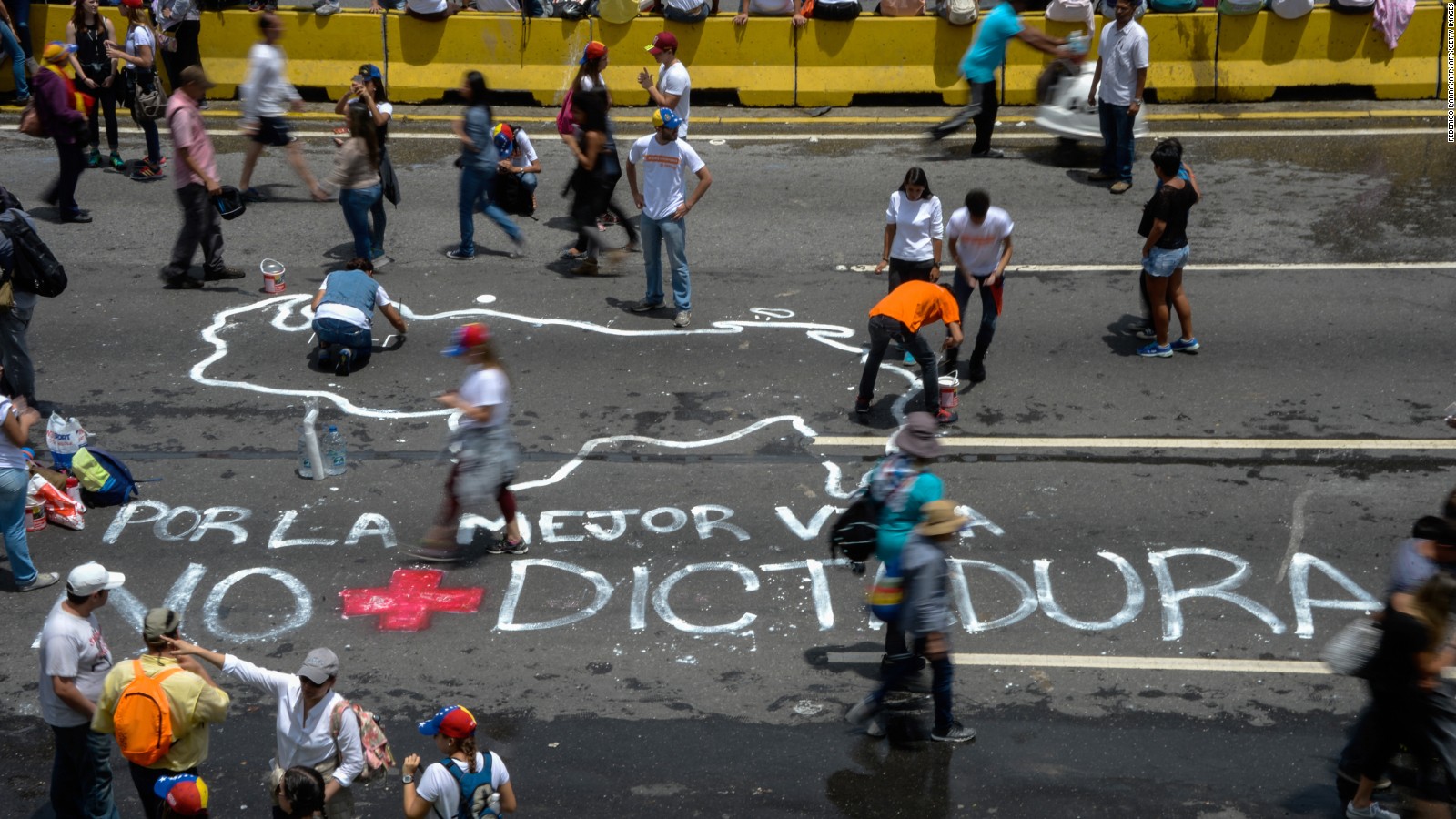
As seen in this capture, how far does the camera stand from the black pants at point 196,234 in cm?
1226

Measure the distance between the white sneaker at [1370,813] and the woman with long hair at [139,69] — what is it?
1318 cm

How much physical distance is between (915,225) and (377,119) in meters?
4.99

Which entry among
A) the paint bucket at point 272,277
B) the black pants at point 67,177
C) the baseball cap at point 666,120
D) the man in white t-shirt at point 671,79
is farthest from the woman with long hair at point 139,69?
the baseball cap at point 666,120

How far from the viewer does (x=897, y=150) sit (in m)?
15.8

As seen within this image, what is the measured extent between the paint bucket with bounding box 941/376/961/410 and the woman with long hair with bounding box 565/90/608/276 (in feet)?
12.8

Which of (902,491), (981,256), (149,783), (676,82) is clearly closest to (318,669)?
(149,783)

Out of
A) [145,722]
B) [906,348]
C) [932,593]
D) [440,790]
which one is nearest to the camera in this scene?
[440,790]

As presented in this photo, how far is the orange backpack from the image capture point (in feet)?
19.5

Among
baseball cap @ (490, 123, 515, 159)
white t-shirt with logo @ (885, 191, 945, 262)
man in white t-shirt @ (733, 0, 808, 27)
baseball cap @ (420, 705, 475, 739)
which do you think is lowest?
baseball cap @ (420, 705, 475, 739)

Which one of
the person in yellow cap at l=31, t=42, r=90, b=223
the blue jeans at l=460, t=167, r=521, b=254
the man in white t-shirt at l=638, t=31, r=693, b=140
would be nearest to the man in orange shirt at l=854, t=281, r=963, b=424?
the blue jeans at l=460, t=167, r=521, b=254

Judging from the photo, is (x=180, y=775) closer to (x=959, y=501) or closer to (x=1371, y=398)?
(x=959, y=501)

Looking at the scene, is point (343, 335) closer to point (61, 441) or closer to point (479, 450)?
point (61, 441)

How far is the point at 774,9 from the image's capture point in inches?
676

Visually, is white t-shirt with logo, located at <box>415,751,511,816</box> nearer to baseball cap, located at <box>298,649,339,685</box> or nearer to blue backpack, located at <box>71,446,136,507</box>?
baseball cap, located at <box>298,649,339,685</box>
